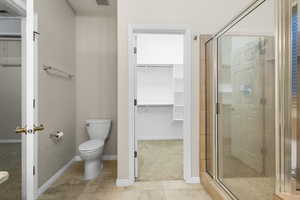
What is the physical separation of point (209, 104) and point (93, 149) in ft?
5.35

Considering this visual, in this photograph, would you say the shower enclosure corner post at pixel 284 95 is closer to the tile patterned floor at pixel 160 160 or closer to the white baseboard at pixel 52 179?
the tile patterned floor at pixel 160 160

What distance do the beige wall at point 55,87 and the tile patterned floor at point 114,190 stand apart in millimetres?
233

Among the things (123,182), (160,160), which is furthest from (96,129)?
(160,160)

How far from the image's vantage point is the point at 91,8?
9.59ft

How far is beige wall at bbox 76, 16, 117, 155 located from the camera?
3.13 meters

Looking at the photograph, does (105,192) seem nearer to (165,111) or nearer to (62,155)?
(62,155)

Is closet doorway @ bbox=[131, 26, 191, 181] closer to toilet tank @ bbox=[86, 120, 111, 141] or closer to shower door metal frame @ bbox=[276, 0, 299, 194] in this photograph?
toilet tank @ bbox=[86, 120, 111, 141]

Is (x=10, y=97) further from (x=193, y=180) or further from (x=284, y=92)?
(x=284, y=92)

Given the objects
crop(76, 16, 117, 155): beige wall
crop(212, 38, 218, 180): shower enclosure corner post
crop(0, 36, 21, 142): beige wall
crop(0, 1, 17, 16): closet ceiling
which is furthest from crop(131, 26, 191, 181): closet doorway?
crop(0, 36, 21, 142): beige wall

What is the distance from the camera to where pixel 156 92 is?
437cm

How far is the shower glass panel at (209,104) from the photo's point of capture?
2193 millimetres

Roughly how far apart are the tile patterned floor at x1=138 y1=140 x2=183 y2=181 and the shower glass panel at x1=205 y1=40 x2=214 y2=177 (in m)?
0.49

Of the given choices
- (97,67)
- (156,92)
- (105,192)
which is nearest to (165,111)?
(156,92)

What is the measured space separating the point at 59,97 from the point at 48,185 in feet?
3.81
